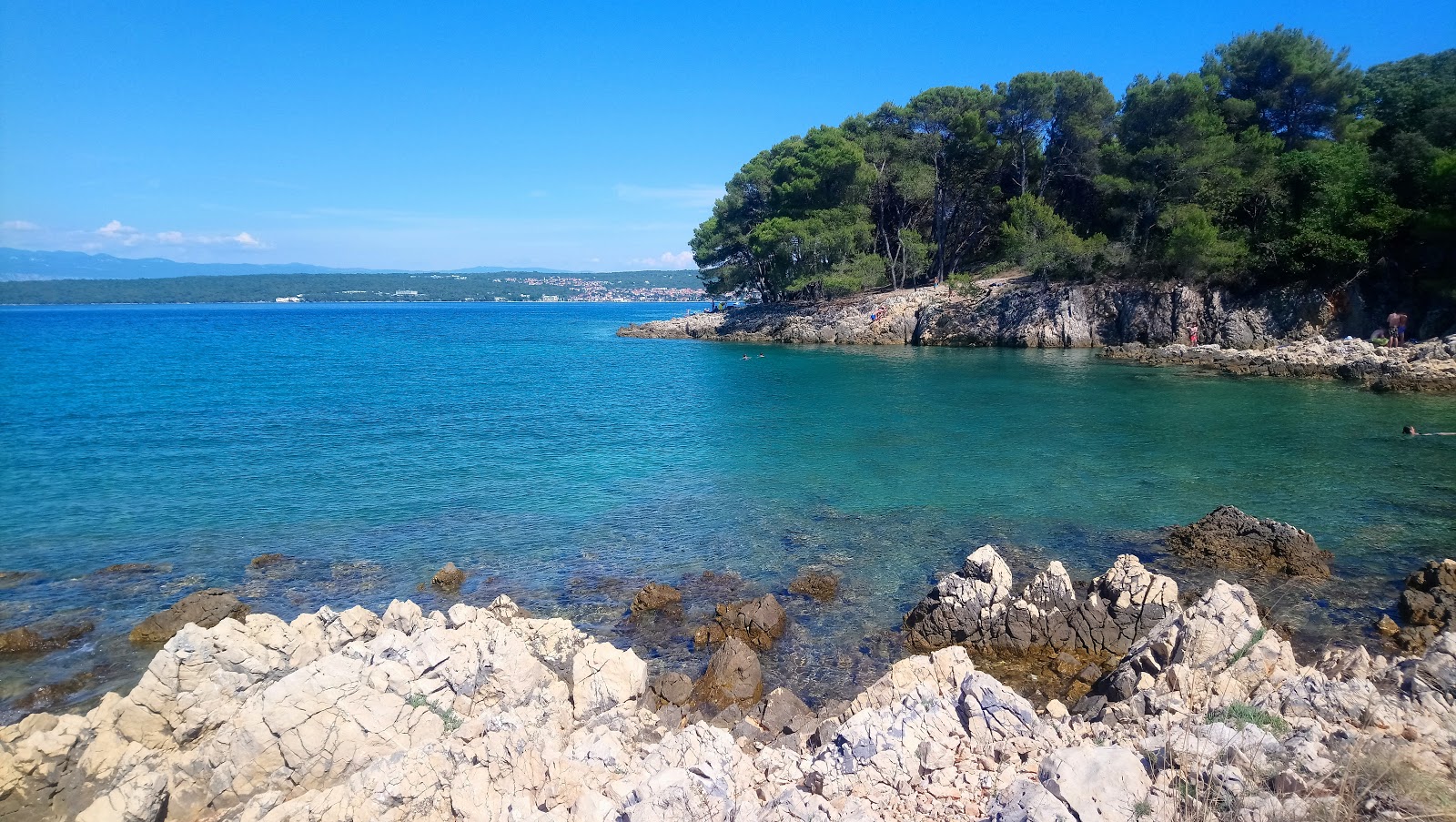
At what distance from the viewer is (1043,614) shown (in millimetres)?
11422

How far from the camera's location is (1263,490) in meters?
18.2

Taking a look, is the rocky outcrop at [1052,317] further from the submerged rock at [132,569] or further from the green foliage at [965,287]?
the submerged rock at [132,569]

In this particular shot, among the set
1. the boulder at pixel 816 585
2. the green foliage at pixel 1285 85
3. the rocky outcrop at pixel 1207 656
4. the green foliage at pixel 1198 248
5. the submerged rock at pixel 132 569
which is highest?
the green foliage at pixel 1285 85

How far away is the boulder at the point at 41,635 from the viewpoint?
1132 centimetres

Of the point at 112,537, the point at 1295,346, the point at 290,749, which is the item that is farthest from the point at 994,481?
the point at 1295,346

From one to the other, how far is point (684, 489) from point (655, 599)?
7366 millimetres

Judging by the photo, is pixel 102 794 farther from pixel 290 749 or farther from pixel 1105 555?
pixel 1105 555

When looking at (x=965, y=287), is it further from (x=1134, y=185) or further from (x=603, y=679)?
(x=603, y=679)

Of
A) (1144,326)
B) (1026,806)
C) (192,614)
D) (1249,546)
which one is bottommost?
(192,614)

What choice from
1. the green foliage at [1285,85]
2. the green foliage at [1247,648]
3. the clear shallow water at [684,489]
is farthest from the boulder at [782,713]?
the green foliage at [1285,85]

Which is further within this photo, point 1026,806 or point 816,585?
point 816,585

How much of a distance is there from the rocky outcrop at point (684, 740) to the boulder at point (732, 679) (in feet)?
0.98

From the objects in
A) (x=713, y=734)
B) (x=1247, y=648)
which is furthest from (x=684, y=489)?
(x=1247, y=648)

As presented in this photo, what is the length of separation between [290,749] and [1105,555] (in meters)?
13.6
